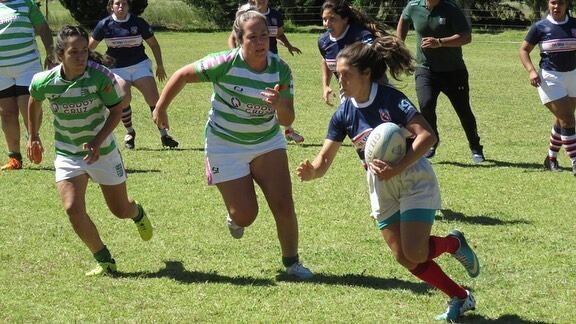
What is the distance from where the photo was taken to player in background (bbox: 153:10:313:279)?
6.07 m

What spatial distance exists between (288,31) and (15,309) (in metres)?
33.3

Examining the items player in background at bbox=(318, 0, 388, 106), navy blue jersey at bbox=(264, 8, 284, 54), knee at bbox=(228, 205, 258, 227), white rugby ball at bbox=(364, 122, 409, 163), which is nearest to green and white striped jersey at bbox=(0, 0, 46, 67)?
navy blue jersey at bbox=(264, 8, 284, 54)

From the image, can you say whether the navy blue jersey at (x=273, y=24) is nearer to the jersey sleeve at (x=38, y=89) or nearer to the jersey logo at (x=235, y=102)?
the jersey sleeve at (x=38, y=89)

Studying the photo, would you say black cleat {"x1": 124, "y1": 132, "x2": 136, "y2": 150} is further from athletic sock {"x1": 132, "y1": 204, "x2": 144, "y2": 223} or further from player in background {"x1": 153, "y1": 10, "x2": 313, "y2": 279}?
player in background {"x1": 153, "y1": 10, "x2": 313, "y2": 279}

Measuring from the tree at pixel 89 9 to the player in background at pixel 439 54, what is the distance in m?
29.0

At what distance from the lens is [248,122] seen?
20.6 ft

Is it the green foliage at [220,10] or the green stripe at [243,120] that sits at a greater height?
the green stripe at [243,120]

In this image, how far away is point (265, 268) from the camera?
265 inches

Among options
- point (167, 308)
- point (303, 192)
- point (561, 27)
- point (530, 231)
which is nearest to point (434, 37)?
point (561, 27)

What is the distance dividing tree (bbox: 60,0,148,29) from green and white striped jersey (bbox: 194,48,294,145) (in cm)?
3309

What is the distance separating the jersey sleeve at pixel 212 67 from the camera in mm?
6121

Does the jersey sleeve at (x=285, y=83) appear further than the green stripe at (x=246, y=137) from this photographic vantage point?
No

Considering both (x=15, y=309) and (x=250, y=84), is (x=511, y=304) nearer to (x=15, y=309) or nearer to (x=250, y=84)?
(x=250, y=84)

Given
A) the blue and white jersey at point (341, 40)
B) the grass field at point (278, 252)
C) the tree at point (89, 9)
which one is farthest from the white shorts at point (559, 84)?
the tree at point (89, 9)
